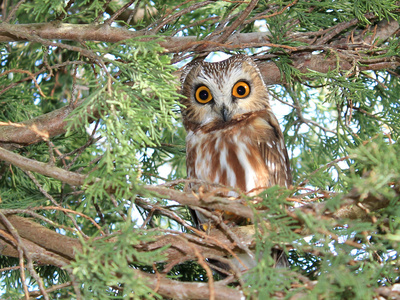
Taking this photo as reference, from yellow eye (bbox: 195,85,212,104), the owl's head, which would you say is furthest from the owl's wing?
yellow eye (bbox: 195,85,212,104)

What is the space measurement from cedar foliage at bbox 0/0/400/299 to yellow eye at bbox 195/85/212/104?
0.44m

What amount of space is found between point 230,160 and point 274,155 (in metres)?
0.33

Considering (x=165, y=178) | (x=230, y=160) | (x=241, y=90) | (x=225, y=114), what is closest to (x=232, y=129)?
(x=225, y=114)

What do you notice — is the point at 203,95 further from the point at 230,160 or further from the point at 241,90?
the point at 230,160

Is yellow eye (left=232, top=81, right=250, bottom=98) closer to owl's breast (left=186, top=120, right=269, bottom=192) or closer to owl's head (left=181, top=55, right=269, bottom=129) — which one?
owl's head (left=181, top=55, right=269, bottom=129)

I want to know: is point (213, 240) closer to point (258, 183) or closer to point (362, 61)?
point (258, 183)

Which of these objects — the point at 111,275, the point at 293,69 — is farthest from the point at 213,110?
the point at 111,275

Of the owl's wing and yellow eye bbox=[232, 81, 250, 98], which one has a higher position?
yellow eye bbox=[232, 81, 250, 98]

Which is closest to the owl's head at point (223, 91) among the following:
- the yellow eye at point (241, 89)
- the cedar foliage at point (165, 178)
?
the yellow eye at point (241, 89)

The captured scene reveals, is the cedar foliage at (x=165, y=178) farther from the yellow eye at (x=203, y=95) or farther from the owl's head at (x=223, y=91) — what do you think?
the yellow eye at (x=203, y=95)

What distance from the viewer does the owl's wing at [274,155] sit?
2951 mm

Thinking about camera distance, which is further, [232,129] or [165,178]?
[232,129]

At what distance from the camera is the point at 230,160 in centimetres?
291

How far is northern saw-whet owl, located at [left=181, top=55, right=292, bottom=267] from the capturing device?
291cm
